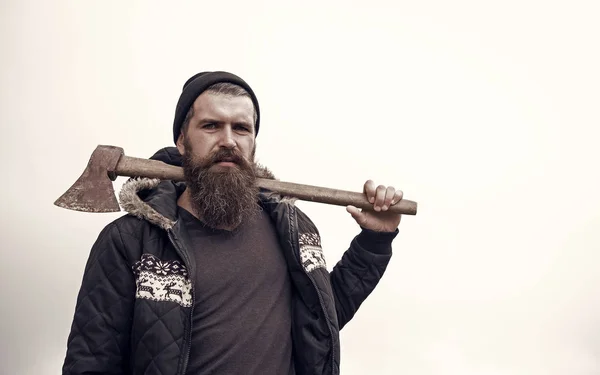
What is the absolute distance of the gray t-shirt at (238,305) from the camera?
2.64 m

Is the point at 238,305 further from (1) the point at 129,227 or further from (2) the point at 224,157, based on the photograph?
(2) the point at 224,157

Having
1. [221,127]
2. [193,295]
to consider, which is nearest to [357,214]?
[221,127]

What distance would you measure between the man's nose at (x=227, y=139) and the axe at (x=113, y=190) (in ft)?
1.04

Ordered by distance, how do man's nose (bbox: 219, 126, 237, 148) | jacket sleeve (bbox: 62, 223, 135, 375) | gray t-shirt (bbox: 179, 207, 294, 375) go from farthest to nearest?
man's nose (bbox: 219, 126, 237, 148) → gray t-shirt (bbox: 179, 207, 294, 375) → jacket sleeve (bbox: 62, 223, 135, 375)

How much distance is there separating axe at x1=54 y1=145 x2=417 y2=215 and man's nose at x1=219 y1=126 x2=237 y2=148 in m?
0.32

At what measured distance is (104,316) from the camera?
8.28 feet

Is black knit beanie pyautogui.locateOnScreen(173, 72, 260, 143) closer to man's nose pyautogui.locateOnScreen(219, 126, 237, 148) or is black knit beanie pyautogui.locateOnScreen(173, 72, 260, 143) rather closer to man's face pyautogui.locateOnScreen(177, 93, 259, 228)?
man's face pyautogui.locateOnScreen(177, 93, 259, 228)

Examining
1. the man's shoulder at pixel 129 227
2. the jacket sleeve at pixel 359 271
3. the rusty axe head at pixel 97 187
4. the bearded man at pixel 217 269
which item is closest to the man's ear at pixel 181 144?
the bearded man at pixel 217 269

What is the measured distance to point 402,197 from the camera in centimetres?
337

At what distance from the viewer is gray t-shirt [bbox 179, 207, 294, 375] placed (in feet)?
8.68

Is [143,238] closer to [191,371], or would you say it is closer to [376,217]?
[191,371]

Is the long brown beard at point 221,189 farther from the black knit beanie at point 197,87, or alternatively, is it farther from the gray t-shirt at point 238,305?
the black knit beanie at point 197,87

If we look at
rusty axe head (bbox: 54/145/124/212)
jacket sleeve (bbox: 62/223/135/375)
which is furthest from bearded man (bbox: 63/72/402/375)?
rusty axe head (bbox: 54/145/124/212)

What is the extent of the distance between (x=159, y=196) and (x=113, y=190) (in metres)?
0.27
